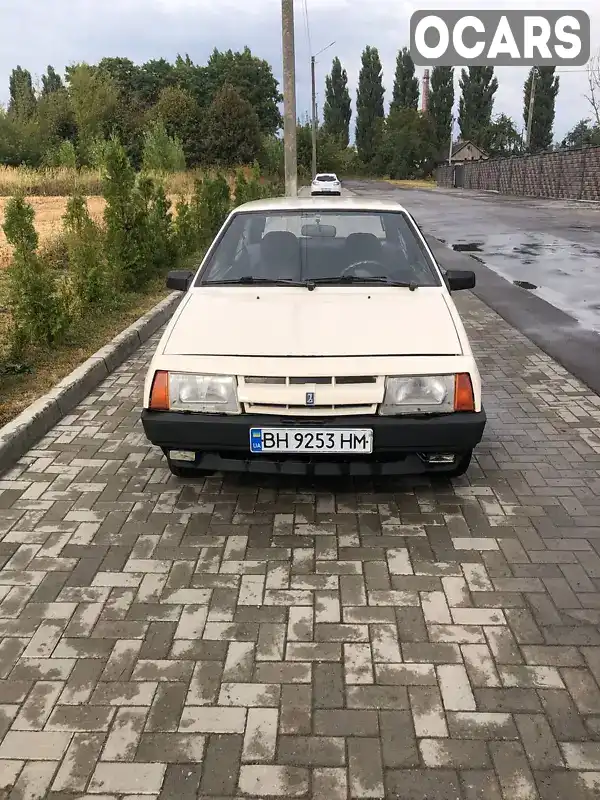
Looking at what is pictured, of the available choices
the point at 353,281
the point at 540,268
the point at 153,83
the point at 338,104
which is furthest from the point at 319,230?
the point at 338,104

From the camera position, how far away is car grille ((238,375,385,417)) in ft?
11.0

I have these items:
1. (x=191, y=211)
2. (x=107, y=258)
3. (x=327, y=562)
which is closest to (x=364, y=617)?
(x=327, y=562)

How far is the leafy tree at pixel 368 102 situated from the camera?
88375 millimetres

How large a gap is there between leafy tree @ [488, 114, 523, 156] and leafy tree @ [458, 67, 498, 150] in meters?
0.80

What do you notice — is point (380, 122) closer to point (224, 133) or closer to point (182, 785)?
point (224, 133)

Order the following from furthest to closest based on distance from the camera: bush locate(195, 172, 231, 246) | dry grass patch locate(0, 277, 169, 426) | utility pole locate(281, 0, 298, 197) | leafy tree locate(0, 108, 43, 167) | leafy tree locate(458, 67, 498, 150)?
leafy tree locate(458, 67, 498, 150), leafy tree locate(0, 108, 43, 167), utility pole locate(281, 0, 298, 197), bush locate(195, 172, 231, 246), dry grass patch locate(0, 277, 169, 426)

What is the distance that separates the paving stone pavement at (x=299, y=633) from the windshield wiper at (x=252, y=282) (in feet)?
4.08

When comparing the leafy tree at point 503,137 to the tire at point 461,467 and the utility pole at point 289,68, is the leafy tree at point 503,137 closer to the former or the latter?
the utility pole at point 289,68

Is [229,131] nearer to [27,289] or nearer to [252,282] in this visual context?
[27,289]

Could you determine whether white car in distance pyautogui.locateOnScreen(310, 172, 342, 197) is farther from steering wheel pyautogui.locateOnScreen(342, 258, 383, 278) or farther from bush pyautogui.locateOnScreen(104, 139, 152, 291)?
steering wheel pyautogui.locateOnScreen(342, 258, 383, 278)

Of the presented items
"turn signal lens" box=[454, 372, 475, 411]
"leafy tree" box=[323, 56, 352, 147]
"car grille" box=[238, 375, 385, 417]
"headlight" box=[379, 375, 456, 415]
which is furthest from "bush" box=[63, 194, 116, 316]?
"leafy tree" box=[323, 56, 352, 147]

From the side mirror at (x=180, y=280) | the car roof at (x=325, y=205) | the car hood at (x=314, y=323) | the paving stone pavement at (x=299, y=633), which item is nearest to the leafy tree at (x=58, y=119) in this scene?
the car roof at (x=325, y=205)

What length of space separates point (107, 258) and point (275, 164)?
38.3 meters

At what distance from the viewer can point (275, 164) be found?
44.9 meters
